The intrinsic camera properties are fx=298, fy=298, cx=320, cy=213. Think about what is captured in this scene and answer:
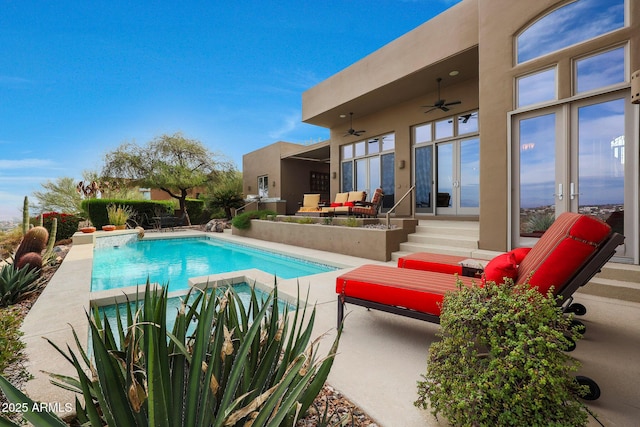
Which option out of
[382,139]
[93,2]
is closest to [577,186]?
[382,139]

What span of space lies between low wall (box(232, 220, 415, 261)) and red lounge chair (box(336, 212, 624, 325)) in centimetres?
336

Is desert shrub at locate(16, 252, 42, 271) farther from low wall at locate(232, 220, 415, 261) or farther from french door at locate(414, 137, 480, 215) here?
french door at locate(414, 137, 480, 215)

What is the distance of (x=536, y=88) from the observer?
5074 millimetres

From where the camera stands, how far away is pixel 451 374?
4.95 ft

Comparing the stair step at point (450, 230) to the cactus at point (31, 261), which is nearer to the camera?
the cactus at point (31, 261)

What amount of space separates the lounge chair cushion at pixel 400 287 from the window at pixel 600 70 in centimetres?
416

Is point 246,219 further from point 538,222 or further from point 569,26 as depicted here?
point 569,26

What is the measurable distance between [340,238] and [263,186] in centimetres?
1092

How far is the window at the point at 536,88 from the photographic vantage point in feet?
16.1

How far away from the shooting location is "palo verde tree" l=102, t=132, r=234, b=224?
16.1 meters

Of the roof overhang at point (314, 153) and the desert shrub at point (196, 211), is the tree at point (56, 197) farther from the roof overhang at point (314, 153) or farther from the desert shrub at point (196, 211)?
the roof overhang at point (314, 153)

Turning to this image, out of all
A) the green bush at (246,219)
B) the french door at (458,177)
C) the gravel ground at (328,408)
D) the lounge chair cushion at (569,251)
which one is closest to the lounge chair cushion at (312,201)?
the green bush at (246,219)

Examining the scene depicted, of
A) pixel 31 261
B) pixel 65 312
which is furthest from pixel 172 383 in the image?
pixel 31 261

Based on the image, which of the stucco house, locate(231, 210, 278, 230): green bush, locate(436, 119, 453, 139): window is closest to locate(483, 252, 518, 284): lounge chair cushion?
the stucco house
